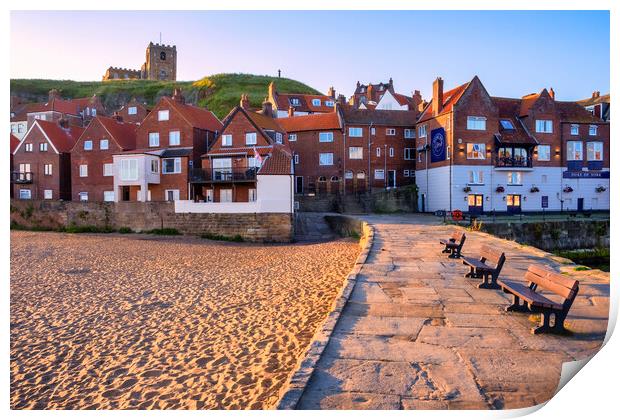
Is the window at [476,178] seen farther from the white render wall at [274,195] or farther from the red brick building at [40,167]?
the red brick building at [40,167]

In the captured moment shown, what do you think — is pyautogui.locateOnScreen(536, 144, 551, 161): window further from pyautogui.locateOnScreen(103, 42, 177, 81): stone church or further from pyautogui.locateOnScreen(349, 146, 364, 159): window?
pyautogui.locateOnScreen(103, 42, 177, 81): stone church

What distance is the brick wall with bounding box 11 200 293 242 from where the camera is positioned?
90.9ft

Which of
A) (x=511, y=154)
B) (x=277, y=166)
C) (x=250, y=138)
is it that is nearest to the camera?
(x=277, y=166)

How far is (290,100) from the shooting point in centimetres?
6694

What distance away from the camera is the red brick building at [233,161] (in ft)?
109

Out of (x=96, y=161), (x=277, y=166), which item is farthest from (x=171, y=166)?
(x=277, y=166)

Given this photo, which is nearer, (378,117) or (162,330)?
(162,330)

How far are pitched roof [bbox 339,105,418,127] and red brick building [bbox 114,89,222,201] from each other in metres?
15.6

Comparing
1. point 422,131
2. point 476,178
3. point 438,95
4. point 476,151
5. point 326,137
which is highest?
point 438,95

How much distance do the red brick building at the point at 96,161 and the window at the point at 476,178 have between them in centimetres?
3096

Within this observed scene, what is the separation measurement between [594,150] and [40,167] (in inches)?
2048

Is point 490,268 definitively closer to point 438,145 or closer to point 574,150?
point 438,145

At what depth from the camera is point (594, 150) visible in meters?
40.3

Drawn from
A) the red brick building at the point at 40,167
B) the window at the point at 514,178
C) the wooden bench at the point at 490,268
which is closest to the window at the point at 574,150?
the window at the point at 514,178
